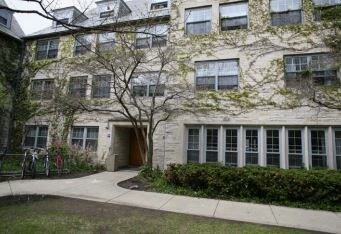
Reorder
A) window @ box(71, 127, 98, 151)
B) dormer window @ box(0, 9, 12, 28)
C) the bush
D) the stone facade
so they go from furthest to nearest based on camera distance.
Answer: dormer window @ box(0, 9, 12, 28), window @ box(71, 127, 98, 151), the stone facade, the bush

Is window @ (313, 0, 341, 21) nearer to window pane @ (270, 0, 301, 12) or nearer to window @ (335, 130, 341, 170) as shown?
window pane @ (270, 0, 301, 12)

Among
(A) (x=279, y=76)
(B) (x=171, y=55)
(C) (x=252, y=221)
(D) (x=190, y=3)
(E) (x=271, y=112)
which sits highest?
(D) (x=190, y=3)

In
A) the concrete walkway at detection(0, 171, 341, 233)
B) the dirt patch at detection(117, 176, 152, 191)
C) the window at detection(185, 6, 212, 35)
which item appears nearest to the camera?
the concrete walkway at detection(0, 171, 341, 233)

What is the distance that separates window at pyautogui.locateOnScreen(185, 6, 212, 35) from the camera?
13664mm

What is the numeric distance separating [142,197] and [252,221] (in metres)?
3.35

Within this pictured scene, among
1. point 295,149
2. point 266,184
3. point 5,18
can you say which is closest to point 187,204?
point 266,184

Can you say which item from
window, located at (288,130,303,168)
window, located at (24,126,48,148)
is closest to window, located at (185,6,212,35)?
window, located at (288,130,303,168)

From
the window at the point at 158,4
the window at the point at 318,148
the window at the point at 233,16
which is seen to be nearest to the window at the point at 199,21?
the window at the point at 233,16

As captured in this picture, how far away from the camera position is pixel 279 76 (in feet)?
39.0

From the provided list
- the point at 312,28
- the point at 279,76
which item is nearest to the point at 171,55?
the point at 279,76

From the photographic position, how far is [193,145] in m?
12.8

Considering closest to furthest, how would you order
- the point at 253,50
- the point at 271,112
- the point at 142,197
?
the point at 142,197, the point at 271,112, the point at 253,50

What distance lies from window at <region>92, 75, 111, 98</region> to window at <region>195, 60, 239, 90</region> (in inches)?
216

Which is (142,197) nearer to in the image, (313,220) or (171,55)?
(313,220)
